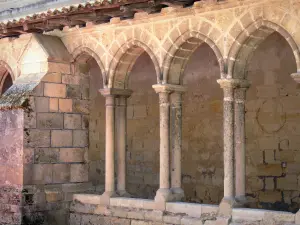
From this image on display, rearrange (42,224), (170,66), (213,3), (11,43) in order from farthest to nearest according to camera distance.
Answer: (11,43)
(42,224)
(170,66)
(213,3)

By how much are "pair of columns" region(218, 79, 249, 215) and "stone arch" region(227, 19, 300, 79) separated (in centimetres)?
15

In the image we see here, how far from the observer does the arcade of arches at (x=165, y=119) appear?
26.3ft

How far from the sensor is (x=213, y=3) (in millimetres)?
8055

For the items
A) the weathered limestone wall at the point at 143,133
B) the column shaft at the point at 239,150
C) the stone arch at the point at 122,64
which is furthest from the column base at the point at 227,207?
the weathered limestone wall at the point at 143,133

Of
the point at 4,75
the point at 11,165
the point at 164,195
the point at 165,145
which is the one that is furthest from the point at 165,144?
the point at 4,75

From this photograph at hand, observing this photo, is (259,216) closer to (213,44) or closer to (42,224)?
(213,44)

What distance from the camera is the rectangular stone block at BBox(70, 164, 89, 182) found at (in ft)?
32.6

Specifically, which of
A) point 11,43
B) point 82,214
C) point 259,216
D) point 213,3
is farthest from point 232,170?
point 11,43

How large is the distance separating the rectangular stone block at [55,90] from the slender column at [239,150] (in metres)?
3.06

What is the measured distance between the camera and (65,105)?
9.89 metres

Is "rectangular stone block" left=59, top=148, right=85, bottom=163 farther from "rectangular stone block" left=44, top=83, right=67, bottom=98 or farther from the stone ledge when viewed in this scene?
the stone ledge

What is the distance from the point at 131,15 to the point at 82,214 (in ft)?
10.4

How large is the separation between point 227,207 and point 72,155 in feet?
10.1

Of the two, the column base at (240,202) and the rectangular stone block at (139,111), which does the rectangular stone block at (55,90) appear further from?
the column base at (240,202)
